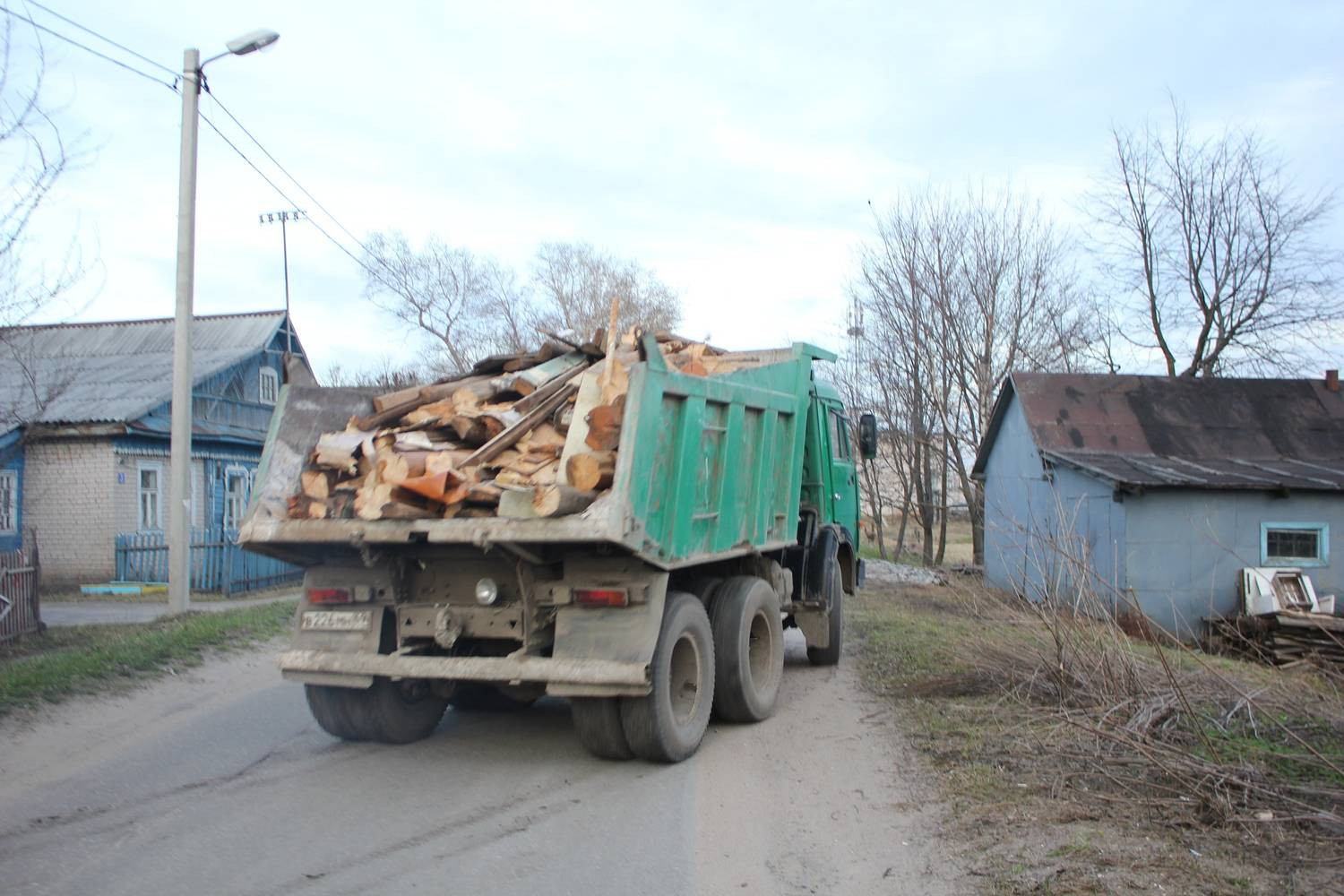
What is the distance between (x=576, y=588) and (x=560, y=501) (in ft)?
2.20

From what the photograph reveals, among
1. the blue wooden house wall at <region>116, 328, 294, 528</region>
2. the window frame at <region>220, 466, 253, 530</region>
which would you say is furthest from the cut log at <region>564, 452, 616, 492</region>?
the window frame at <region>220, 466, 253, 530</region>

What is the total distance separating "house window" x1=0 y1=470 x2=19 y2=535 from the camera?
753 inches

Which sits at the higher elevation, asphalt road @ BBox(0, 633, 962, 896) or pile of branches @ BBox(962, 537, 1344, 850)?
pile of branches @ BBox(962, 537, 1344, 850)

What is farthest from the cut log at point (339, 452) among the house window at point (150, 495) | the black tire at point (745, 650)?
the house window at point (150, 495)

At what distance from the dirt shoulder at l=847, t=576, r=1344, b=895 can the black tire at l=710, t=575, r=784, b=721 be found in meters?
1.03

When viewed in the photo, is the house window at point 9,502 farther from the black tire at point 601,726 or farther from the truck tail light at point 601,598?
the truck tail light at point 601,598

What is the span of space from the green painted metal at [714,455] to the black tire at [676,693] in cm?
40

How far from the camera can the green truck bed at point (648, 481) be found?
18.4ft

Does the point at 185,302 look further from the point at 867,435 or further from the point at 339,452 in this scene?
the point at 867,435

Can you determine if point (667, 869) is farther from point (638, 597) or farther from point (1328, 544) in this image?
point (1328, 544)

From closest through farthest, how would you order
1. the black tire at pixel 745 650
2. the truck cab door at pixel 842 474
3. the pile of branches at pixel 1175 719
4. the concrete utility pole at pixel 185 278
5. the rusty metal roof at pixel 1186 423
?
the pile of branches at pixel 1175 719 < the black tire at pixel 745 650 < the truck cab door at pixel 842 474 < the concrete utility pole at pixel 185 278 < the rusty metal roof at pixel 1186 423

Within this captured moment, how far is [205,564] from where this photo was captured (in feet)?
60.5

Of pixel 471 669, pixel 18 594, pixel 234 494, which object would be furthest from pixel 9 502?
pixel 471 669

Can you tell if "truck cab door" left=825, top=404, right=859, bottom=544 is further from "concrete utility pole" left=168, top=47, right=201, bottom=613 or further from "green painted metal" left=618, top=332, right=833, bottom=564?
"concrete utility pole" left=168, top=47, right=201, bottom=613
